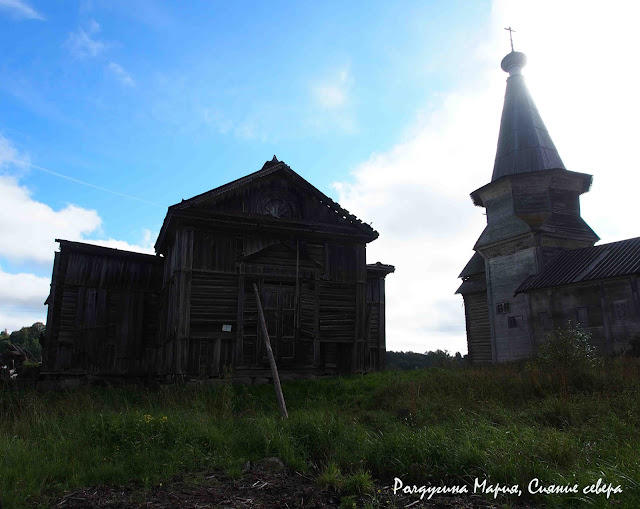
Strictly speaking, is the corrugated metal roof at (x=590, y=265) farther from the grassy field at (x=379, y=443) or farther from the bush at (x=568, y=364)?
the grassy field at (x=379, y=443)

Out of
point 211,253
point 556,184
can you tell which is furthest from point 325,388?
point 556,184

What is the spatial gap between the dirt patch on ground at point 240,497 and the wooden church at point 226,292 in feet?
31.2

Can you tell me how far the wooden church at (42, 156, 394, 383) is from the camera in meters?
15.6

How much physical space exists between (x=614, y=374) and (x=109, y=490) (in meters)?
10.6

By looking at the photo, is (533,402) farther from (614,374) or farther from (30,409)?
(30,409)

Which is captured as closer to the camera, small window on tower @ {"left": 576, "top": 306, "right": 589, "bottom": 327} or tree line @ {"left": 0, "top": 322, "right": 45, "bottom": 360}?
small window on tower @ {"left": 576, "top": 306, "right": 589, "bottom": 327}

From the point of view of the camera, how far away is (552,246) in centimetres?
2475

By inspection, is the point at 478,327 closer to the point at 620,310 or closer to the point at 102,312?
the point at 620,310

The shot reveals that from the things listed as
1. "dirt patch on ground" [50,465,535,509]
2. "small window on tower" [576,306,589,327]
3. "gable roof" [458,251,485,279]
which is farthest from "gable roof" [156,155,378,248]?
"gable roof" [458,251,485,279]

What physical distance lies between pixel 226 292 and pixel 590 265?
53.4 feet

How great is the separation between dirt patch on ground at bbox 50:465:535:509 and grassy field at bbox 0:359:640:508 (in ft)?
0.67

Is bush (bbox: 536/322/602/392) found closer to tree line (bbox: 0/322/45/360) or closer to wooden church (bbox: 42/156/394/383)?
wooden church (bbox: 42/156/394/383)

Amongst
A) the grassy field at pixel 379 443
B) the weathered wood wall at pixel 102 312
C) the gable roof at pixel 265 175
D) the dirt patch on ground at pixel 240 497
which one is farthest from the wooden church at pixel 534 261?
the weathered wood wall at pixel 102 312

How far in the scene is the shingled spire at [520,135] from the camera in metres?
27.9
